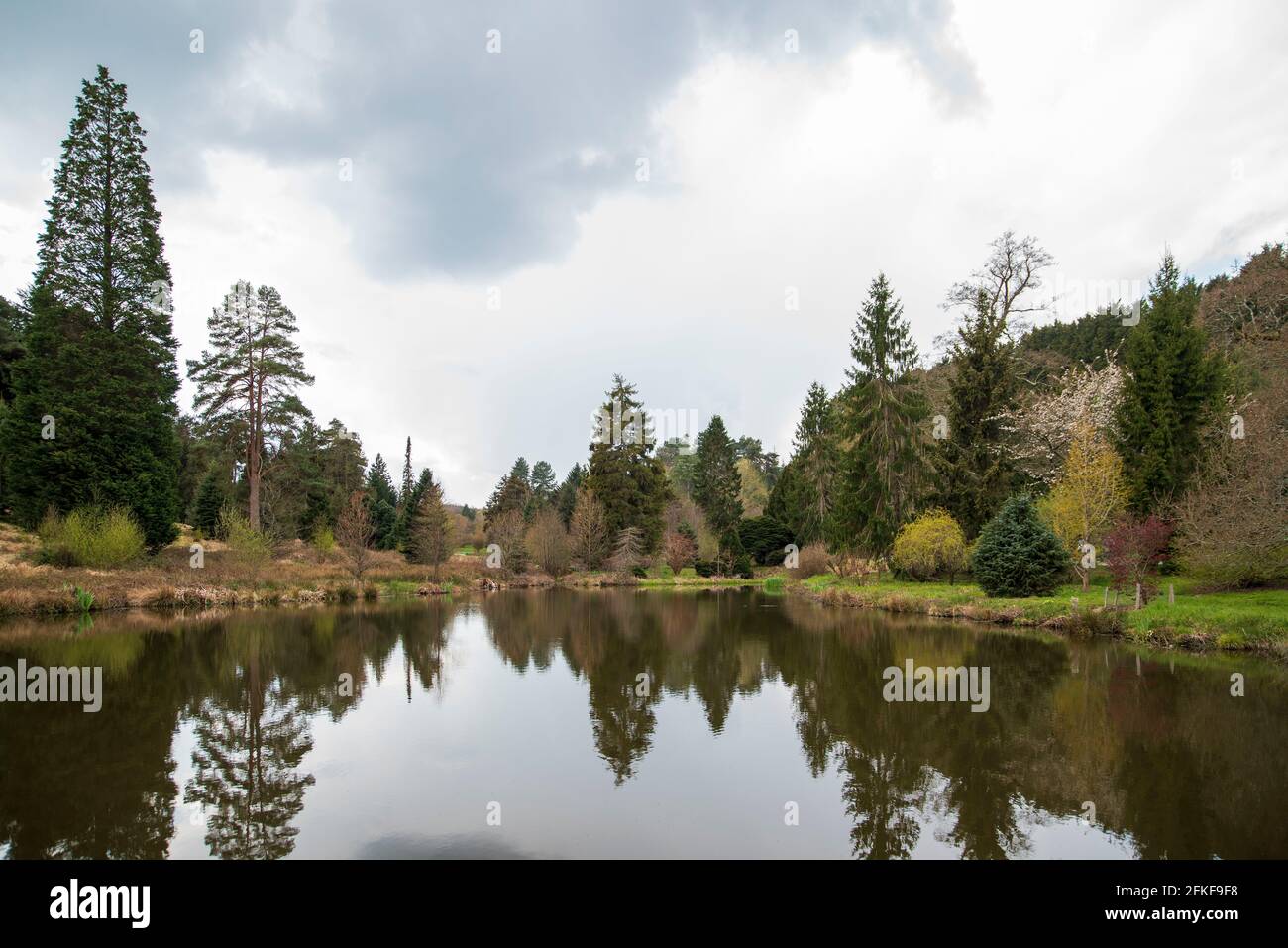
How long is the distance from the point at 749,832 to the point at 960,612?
19.3 meters

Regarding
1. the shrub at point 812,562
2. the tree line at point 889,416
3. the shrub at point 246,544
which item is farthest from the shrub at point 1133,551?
the shrub at point 246,544

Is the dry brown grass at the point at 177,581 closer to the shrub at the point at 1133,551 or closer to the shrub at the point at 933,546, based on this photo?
the shrub at the point at 933,546

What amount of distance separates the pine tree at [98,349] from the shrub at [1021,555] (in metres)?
35.1

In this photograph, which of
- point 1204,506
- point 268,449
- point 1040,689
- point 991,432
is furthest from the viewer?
point 268,449

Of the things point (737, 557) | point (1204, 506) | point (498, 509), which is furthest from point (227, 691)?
point (498, 509)

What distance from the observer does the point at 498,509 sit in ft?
219

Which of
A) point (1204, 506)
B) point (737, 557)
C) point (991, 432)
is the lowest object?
point (737, 557)

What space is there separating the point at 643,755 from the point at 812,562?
36411mm

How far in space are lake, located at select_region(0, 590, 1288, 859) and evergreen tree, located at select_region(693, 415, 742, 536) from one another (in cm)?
4031

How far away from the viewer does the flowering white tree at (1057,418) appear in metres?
28.3

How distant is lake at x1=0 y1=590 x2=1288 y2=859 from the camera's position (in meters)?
6.01

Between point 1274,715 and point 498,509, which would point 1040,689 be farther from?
point 498,509

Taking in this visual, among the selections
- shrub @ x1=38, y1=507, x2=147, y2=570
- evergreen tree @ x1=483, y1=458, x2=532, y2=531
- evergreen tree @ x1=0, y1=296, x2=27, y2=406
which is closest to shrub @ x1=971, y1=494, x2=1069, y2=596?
shrub @ x1=38, y1=507, x2=147, y2=570

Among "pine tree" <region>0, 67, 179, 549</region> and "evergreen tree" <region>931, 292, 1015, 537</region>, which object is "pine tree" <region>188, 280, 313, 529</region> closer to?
"pine tree" <region>0, 67, 179, 549</region>
